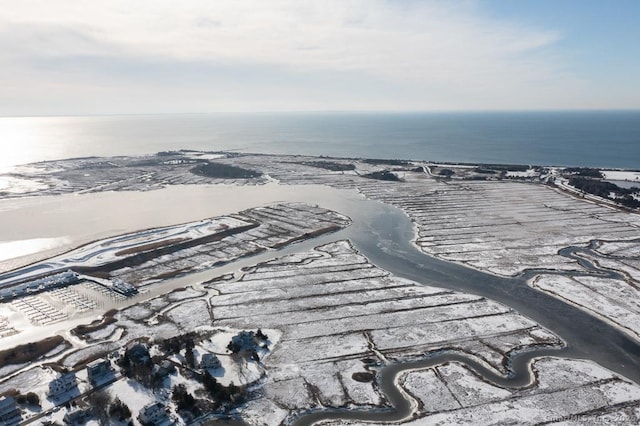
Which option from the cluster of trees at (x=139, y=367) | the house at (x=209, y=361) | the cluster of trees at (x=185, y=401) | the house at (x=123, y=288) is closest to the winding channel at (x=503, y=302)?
the cluster of trees at (x=185, y=401)

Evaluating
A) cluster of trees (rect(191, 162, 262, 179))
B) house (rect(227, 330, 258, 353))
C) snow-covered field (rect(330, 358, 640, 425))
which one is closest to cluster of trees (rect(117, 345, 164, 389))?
house (rect(227, 330, 258, 353))

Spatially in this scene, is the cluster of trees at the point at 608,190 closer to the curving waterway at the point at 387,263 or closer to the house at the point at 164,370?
the curving waterway at the point at 387,263

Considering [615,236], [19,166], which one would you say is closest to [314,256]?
[615,236]

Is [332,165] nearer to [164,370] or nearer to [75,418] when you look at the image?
[164,370]

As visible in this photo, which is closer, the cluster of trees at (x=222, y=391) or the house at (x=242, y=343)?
the cluster of trees at (x=222, y=391)

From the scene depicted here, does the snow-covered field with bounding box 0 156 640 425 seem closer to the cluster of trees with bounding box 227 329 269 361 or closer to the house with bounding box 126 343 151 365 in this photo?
the cluster of trees with bounding box 227 329 269 361

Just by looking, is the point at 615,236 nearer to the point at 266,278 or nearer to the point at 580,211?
the point at 580,211
